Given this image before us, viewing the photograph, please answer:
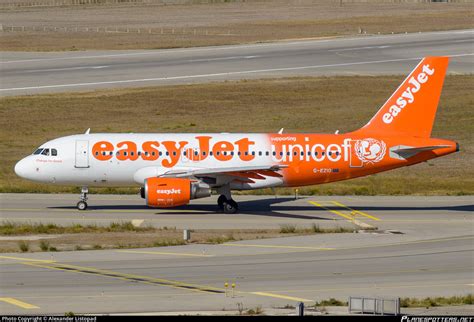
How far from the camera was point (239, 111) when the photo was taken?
97.7m

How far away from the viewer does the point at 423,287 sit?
3941 cm

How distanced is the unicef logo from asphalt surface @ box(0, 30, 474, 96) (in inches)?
2068

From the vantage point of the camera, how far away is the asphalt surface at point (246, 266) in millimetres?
36688

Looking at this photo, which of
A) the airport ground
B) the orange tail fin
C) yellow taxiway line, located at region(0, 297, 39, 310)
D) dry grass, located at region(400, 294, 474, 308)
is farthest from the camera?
the orange tail fin

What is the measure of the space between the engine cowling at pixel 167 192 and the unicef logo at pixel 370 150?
10.2 m

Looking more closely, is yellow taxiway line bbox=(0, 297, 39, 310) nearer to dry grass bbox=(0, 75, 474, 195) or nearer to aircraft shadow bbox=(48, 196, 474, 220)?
aircraft shadow bbox=(48, 196, 474, 220)

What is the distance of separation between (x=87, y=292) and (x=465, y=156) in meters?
50.8

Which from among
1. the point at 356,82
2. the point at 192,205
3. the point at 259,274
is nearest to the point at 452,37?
the point at 356,82

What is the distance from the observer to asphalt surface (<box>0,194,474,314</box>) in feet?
120

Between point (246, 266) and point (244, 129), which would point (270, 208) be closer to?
point (246, 266)

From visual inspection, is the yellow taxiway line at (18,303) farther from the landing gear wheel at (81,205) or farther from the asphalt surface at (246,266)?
the landing gear wheel at (81,205)

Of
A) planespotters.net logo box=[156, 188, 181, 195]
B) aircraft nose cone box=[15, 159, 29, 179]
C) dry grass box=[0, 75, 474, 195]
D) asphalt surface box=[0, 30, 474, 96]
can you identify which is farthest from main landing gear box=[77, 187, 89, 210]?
asphalt surface box=[0, 30, 474, 96]

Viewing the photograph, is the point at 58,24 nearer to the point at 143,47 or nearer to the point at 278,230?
the point at 143,47
